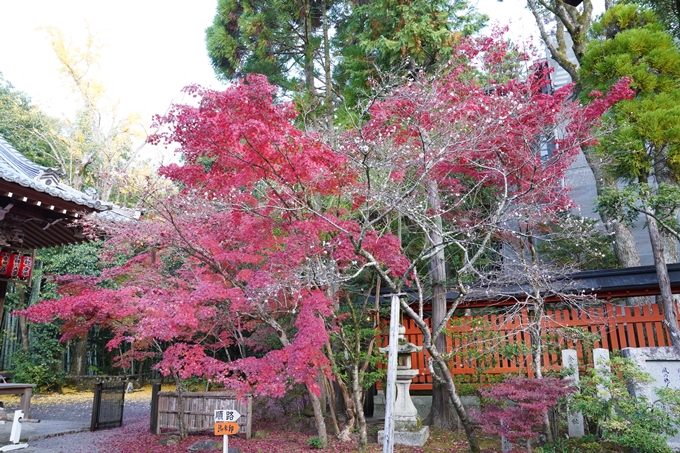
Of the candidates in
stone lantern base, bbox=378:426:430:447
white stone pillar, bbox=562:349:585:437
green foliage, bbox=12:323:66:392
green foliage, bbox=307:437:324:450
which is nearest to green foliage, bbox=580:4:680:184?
white stone pillar, bbox=562:349:585:437

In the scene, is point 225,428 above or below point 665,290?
below

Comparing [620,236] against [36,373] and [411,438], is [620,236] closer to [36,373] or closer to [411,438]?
[411,438]

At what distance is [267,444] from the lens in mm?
7754

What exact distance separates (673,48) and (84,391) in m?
19.3

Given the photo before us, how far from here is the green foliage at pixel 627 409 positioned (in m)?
5.64

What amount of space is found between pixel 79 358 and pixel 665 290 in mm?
18078

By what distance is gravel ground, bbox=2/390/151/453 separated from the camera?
25.5 ft

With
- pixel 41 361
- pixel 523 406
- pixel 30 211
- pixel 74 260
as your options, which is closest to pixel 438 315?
pixel 523 406

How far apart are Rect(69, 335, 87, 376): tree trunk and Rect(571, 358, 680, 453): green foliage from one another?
54.6 ft

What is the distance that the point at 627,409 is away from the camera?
19.3 ft

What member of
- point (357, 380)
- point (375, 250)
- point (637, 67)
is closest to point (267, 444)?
point (357, 380)

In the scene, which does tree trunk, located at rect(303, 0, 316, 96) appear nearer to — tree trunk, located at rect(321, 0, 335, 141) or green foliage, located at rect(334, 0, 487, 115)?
tree trunk, located at rect(321, 0, 335, 141)

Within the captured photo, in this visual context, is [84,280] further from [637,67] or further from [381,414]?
[637,67]

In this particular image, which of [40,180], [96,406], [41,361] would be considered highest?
[40,180]
